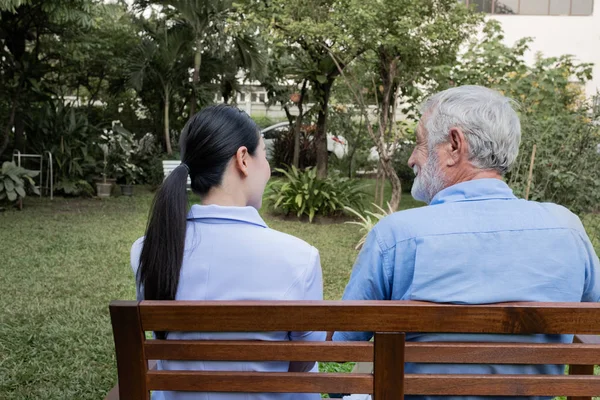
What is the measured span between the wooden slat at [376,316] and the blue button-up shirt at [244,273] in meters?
0.12

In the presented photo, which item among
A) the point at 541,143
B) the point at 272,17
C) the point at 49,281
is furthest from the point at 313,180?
the point at 49,281

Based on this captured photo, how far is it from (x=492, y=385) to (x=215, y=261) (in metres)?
0.76

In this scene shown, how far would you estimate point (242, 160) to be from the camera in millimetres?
1843

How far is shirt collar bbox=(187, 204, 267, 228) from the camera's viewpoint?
1.73 metres

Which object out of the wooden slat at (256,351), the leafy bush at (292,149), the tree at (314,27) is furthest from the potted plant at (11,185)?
A: the wooden slat at (256,351)

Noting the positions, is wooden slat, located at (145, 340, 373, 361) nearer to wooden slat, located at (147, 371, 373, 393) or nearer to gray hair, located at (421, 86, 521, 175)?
wooden slat, located at (147, 371, 373, 393)

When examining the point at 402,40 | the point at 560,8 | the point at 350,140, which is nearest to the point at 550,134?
the point at 402,40

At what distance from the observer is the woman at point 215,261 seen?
1652mm

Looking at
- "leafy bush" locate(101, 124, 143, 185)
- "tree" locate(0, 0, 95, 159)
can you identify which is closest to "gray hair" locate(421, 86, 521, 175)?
"tree" locate(0, 0, 95, 159)

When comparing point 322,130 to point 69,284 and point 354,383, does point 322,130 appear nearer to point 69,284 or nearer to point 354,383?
point 69,284

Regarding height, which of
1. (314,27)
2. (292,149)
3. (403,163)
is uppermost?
(314,27)

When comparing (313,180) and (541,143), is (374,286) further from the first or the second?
(313,180)

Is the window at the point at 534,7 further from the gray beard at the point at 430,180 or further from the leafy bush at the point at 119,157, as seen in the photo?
the gray beard at the point at 430,180

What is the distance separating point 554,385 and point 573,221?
1.45 feet
